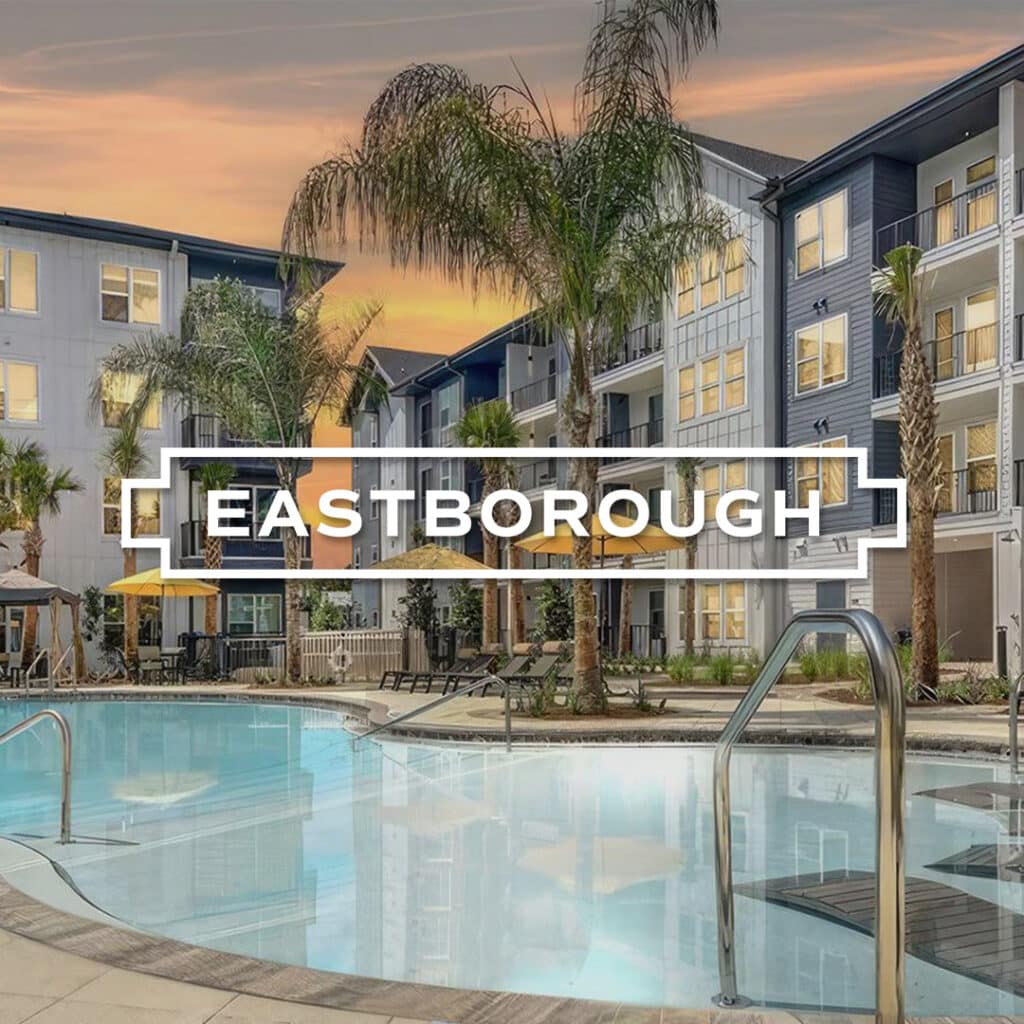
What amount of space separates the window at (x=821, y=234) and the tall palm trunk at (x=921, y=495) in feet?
26.4

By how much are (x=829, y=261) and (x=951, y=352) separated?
132 inches

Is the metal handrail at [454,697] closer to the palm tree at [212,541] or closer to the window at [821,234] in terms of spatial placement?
the palm tree at [212,541]

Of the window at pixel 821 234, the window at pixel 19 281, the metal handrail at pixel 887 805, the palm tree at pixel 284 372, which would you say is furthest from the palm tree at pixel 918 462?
the window at pixel 19 281

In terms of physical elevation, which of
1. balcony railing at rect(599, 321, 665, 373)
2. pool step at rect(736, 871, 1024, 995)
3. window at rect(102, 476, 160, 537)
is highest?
balcony railing at rect(599, 321, 665, 373)

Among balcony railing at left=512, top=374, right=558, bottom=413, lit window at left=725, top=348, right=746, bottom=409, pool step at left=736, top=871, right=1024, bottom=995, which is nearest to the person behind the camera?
pool step at left=736, top=871, right=1024, bottom=995

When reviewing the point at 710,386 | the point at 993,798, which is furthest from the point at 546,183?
the point at 710,386

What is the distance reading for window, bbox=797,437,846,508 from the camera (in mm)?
23609

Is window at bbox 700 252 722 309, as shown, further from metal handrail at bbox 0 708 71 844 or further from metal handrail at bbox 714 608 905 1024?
metal handrail at bbox 714 608 905 1024

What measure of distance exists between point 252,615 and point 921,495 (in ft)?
64.3

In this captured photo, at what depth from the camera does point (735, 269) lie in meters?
26.2

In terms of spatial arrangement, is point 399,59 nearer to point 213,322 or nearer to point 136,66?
point 136,66

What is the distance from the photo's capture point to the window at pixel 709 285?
26.7 m

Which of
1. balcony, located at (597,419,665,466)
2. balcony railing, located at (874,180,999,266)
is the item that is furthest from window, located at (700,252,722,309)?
balcony railing, located at (874,180,999,266)

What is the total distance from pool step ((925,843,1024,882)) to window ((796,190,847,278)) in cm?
1805
